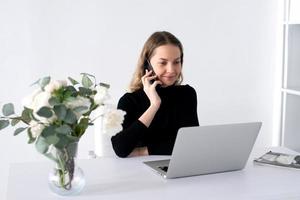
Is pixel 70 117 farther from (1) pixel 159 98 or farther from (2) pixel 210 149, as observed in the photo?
(1) pixel 159 98

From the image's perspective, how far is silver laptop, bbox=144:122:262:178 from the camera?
138cm

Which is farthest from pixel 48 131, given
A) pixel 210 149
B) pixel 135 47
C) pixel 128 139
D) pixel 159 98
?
pixel 135 47

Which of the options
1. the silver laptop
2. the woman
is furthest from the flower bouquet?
the woman

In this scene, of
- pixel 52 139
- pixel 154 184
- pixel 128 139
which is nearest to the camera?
pixel 52 139

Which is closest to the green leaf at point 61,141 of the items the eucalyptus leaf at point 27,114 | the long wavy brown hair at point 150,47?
the eucalyptus leaf at point 27,114

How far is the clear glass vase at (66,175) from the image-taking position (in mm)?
1257

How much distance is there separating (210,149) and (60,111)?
0.57m

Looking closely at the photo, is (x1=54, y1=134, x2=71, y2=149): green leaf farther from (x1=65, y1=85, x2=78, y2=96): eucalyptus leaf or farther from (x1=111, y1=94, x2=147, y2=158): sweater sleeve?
(x1=111, y1=94, x2=147, y2=158): sweater sleeve

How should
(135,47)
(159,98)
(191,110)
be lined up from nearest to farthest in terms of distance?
(159,98)
(191,110)
(135,47)

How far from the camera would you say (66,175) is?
129 cm

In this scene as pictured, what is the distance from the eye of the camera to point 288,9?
3.16 metres

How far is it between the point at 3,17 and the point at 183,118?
1.38 m

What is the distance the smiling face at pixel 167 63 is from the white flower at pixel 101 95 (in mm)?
887

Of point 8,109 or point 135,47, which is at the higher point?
point 135,47
